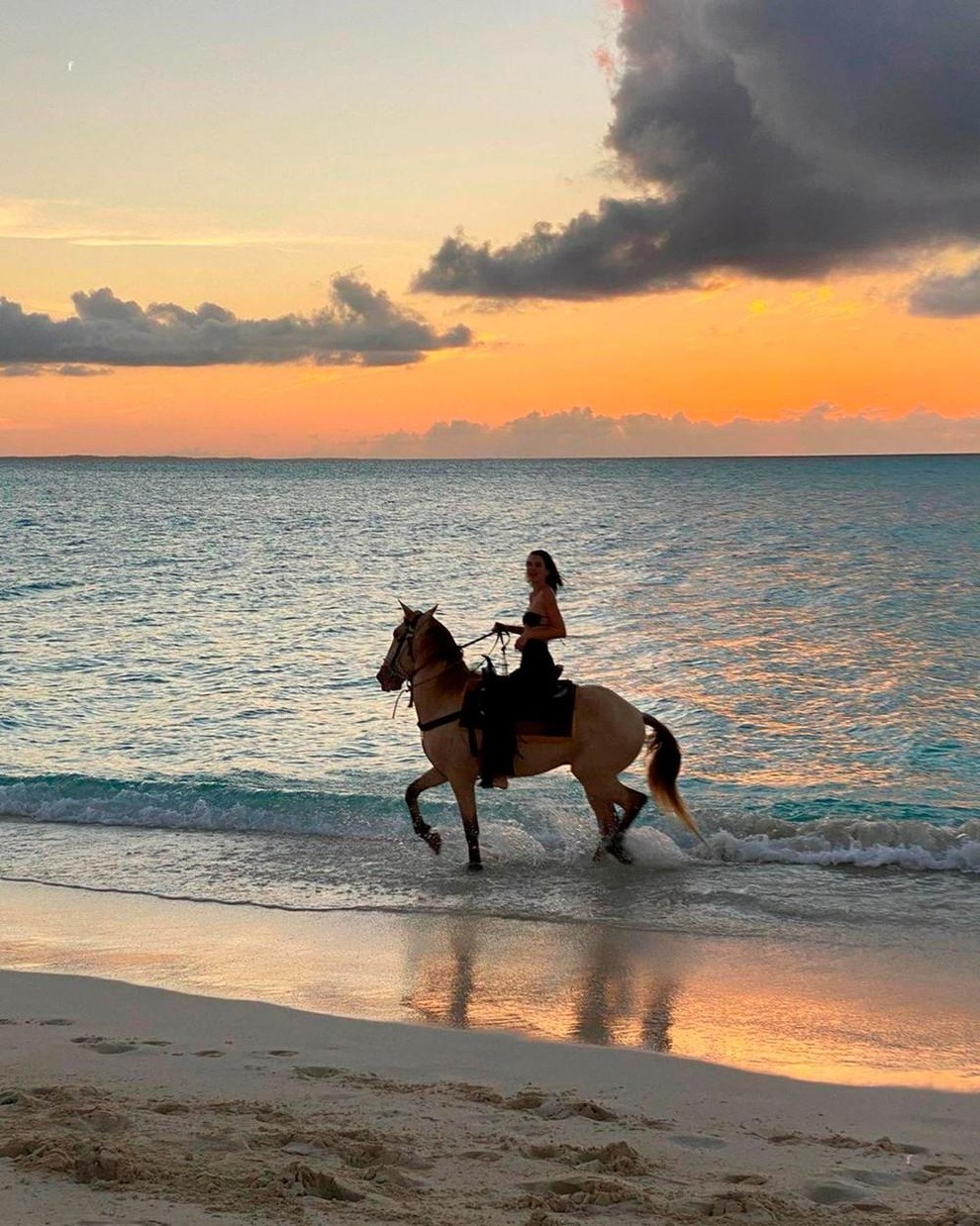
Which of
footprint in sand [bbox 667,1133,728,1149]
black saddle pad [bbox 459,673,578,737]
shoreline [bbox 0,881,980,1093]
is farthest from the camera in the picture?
black saddle pad [bbox 459,673,578,737]

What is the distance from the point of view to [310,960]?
8.16 m

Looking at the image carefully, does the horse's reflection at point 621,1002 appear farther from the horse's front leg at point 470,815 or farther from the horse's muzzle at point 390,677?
the horse's muzzle at point 390,677

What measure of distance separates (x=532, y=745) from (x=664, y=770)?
3.74ft

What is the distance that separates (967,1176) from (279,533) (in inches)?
2804

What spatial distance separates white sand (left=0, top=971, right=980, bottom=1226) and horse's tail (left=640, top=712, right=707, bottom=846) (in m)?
4.64

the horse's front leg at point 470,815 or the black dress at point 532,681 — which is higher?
the black dress at point 532,681

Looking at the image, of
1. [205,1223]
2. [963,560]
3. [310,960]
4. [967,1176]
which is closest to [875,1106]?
[967,1176]

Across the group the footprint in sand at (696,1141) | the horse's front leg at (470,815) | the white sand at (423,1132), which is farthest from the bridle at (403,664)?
the footprint in sand at (696,1141)

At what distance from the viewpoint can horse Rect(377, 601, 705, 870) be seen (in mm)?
10797

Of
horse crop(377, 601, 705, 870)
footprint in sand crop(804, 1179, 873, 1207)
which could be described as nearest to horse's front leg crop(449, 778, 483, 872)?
horse crop(377, 601, 705, 870)

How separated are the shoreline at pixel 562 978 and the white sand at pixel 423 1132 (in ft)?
1.40

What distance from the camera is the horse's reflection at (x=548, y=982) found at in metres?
6.83

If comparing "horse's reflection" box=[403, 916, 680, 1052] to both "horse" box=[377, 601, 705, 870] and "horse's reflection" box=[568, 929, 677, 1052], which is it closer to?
"horse's reflection" box=[568, 929, 677, 1052]

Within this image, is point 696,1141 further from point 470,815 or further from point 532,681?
point 470,815
